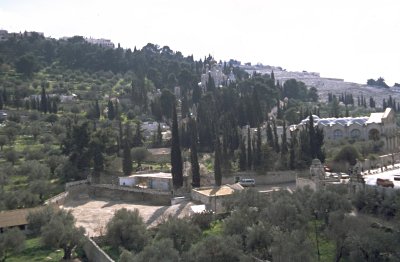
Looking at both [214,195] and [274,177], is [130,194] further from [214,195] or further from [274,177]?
[274,177]

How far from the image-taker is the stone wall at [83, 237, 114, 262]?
27.5 metres

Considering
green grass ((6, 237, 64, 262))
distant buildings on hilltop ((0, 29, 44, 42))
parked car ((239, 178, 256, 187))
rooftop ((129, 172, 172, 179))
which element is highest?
distant buildings on hilltop ((0, 29, 44, 42))

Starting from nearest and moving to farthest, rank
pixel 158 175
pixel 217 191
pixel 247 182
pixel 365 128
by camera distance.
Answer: pixel 217 191 → pixel 247 182 → pixel 158 175 → pixel 365 128

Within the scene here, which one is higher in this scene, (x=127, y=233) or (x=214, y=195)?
(x=214, y=195)

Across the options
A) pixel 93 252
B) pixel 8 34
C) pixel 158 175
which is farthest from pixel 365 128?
pixel 8 34

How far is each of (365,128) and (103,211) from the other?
37718 millimetres

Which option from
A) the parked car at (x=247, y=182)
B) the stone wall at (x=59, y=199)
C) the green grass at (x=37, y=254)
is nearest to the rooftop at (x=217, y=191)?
the parked car at (x=247, y=182)

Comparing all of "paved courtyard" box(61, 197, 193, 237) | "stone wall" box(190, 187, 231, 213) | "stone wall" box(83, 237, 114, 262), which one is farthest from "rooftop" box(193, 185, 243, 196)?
"stone wall" box(83, 237, 114, 262)

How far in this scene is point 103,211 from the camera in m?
42.1

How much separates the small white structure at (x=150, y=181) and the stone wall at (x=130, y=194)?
104 centimetres

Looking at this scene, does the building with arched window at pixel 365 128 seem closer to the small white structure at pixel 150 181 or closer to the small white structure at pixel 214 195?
the small white structure at pixel 150 181

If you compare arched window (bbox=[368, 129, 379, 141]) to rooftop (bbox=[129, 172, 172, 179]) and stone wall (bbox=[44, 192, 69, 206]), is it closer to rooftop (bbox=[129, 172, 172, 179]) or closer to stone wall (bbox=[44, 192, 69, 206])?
rooftop (bbox=[129, 172, 172, 179])

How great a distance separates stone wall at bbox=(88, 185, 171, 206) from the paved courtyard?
1122 mm

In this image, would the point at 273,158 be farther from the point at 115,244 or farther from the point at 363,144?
the point at 115,244
